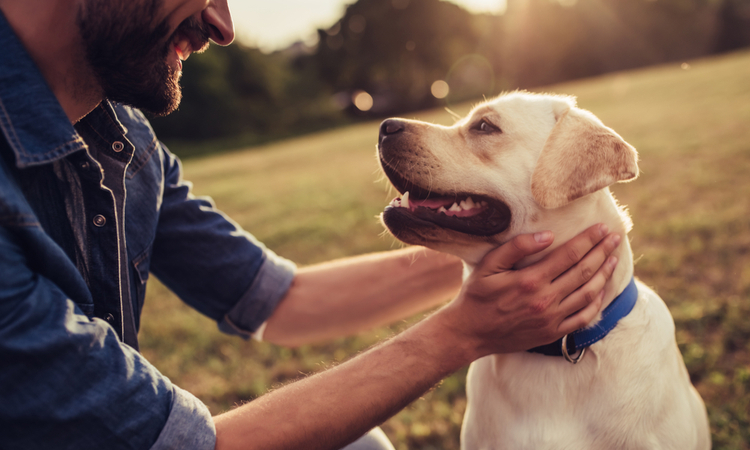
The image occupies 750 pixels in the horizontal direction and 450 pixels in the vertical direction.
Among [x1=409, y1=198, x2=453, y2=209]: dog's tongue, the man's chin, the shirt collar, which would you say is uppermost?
the shirt collar

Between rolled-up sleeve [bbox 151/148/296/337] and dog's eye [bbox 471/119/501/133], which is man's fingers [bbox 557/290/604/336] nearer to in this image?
dog's eye [bbox 471/119/501/133]

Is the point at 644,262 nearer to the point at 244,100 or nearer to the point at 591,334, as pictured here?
the point at 591,334

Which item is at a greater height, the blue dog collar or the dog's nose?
the dog's nose

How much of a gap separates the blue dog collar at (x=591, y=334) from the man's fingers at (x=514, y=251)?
363 mm

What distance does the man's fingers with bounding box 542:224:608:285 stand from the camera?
1.91 metres

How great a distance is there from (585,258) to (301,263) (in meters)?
4.73

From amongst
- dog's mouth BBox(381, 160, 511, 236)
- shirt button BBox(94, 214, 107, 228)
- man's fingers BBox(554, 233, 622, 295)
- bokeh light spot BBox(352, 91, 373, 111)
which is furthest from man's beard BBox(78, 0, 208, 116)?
bokeh light spot BBox(352, 91, 373, 111)

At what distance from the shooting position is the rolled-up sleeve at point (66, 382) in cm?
126

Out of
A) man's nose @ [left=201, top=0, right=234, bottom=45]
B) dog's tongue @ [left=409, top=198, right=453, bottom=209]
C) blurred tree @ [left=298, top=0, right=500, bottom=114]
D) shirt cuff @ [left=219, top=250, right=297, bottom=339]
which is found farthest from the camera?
blurred tree @ [left=298, top=0, right=500, bottom=114]

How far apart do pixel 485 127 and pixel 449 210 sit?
0.49 m

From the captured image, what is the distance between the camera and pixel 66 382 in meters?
1.32

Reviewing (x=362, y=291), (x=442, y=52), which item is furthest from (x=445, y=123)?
(x=442, y=52)

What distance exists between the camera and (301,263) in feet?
20.8

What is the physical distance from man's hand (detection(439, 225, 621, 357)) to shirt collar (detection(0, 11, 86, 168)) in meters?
1.46
